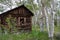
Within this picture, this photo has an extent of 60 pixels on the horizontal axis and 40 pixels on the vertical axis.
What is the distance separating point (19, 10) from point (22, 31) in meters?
2.77

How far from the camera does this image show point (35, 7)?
3744 cm

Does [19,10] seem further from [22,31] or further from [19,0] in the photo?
[19,0]

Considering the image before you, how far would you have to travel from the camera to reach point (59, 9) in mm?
43562

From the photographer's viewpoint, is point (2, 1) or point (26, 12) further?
point (2, 1)

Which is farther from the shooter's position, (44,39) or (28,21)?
(28,21)

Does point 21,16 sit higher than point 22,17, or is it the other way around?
point 21,16

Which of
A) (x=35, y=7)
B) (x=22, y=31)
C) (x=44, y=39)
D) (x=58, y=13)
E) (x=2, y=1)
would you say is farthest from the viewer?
(x=58, y=13)

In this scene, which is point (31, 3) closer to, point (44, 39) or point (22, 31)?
point (22, 31)

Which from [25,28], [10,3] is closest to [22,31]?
[25,28]

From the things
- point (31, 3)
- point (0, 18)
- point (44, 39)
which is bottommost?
point (44, 39)

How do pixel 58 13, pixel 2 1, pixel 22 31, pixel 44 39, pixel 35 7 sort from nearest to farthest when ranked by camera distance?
pixel 44 39 → pixel 22 31 → pixel 2 1 → pixel 35 7 → pixel 58 13

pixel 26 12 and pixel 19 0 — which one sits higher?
pixel 19 0

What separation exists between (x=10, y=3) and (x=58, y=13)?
11.9m

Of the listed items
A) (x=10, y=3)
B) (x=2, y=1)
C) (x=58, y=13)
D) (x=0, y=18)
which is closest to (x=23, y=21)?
(x=0, y=18)
